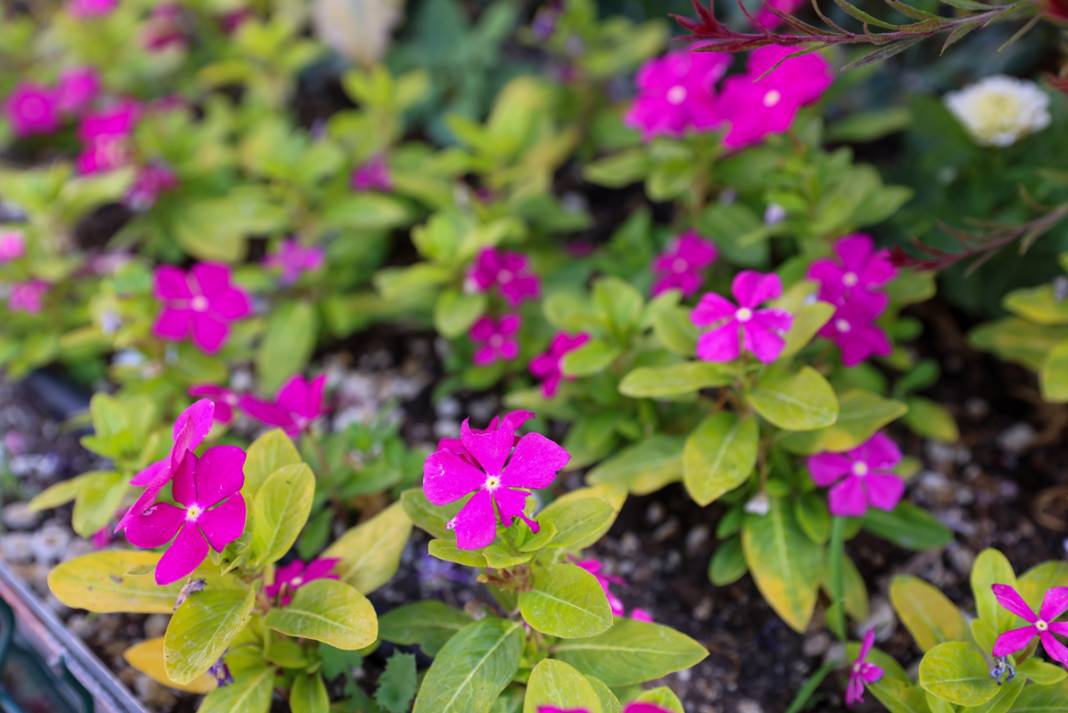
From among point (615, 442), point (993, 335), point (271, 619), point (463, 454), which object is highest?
point (463, 454)

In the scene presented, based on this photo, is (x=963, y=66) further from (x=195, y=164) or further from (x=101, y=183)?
(x=101, y=183)

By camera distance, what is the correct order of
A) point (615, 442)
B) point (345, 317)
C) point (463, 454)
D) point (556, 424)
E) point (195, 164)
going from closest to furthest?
point (463, 454) < point (615, 442) < point (556, 424) < point (345, 317) < point (195, 164)

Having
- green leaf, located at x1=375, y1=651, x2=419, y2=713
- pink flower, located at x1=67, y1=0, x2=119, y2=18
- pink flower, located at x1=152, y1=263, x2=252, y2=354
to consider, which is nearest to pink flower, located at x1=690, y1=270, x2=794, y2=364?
green leaf, located at x1=375, y1=651, x2=419, y2=713

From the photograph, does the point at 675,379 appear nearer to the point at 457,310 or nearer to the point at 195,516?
the point at 457,310

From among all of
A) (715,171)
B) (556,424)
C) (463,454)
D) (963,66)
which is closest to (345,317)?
(556,424)

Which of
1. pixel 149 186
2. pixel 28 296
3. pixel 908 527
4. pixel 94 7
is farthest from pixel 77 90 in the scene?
pixel 908 527

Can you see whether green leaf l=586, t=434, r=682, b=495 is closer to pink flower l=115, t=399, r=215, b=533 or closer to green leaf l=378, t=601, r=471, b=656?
green leaf l=378, t=601, r=471, b=656

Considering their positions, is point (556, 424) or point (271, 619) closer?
point (271, 619)
